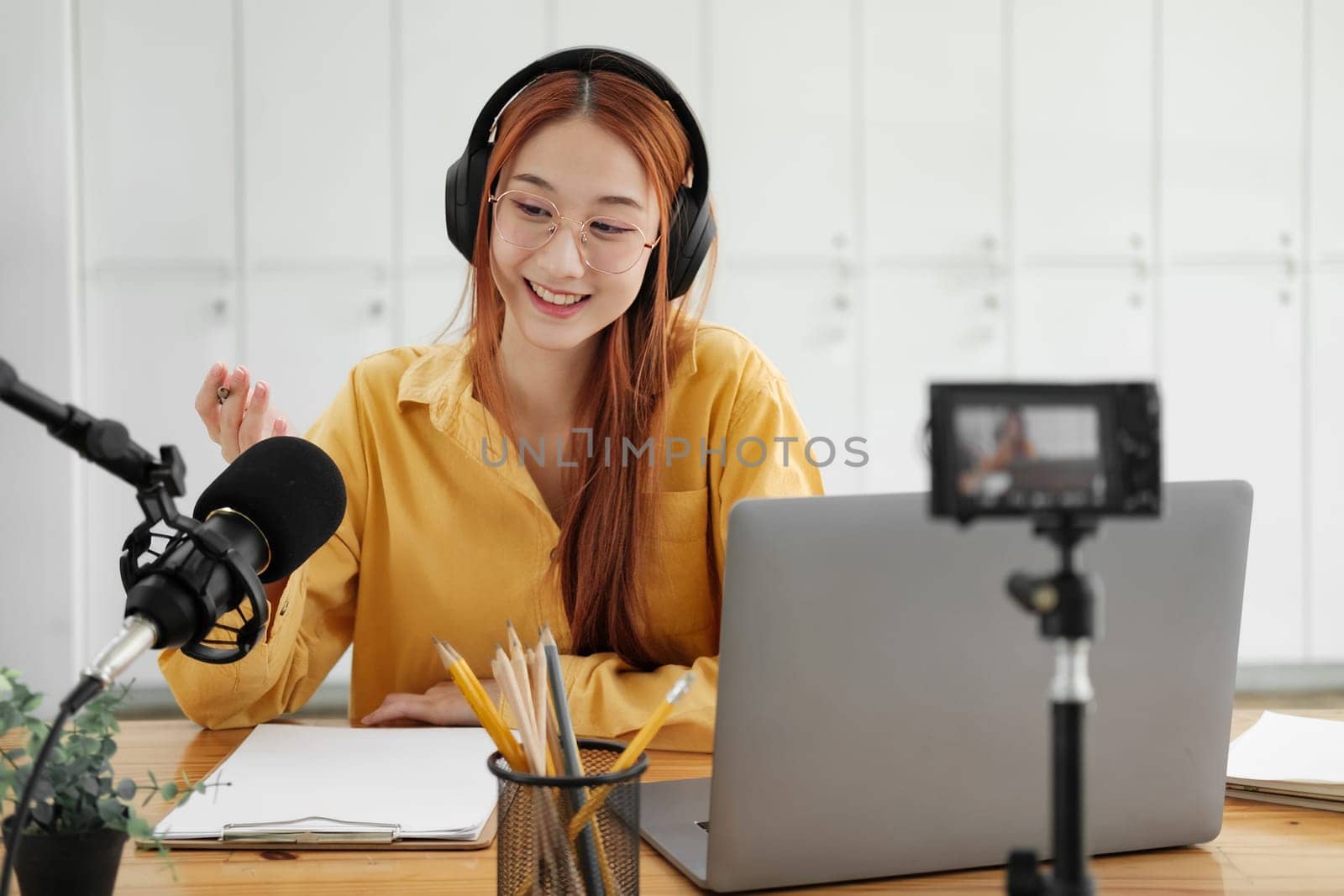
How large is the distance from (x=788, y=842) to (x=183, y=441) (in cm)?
256

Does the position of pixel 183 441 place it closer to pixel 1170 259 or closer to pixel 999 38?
pixel 999 38

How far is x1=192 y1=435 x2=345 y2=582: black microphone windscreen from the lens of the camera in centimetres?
72

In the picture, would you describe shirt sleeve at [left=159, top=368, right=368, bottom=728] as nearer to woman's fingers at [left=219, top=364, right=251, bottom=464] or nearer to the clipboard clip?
woman's fingers at [left=219, top=364, right=251, bottom=464]

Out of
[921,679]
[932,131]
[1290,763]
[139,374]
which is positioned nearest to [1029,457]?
[921,679]

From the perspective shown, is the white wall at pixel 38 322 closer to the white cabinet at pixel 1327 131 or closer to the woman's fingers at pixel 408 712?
the woman's fingers at pixel 408 712

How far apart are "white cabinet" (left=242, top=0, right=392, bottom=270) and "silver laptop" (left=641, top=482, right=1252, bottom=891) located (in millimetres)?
2467

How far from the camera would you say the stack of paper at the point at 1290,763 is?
3.09ft

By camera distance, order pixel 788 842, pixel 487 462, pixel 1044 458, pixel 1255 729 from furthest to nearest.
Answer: pixel 487 462
pixel 1255 729
pixel 788 842
pixel 1044 458

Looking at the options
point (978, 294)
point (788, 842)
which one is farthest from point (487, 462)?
point (978, 294)

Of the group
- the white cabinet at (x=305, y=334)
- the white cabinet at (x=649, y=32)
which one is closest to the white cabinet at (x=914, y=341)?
the white cabinet at (x=649, y=32)

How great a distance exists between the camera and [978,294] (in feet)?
10.2

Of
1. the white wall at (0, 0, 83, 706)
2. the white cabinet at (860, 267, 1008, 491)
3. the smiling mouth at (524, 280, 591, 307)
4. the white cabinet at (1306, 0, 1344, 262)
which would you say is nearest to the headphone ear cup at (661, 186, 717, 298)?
the smiling mouth at (524, 280, 591, 307)

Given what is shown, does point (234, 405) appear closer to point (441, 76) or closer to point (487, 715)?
point (487, 715)

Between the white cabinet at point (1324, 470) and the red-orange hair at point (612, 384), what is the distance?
2.36 m
